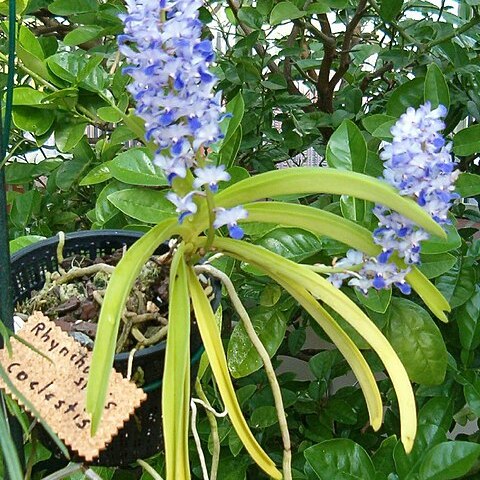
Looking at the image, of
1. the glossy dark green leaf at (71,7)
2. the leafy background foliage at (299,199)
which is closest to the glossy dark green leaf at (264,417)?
the leafy background foliage at (299,199)

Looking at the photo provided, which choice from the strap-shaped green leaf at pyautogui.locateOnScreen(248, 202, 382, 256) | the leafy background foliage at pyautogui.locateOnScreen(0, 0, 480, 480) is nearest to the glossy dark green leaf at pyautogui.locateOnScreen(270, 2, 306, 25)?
the leafy background foliage at pyautogui.locateOnScreen(0, 0, 480, 480)

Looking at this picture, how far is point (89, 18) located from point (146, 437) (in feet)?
2.04

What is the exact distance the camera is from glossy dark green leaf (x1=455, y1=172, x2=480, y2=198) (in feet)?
2.06

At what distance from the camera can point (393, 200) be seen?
1.15ft

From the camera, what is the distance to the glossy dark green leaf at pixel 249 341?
0.65 metres

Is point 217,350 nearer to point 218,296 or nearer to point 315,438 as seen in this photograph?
point 218,296

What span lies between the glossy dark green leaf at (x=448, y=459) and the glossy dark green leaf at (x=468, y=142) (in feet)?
0.96

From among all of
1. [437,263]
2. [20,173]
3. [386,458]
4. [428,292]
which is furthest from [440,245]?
[20,173]

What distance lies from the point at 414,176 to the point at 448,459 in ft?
1.13

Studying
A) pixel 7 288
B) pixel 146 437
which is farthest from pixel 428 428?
pixel 7 288

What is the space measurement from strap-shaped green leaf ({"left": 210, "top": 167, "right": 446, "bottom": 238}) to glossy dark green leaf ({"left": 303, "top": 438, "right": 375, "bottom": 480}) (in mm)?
345

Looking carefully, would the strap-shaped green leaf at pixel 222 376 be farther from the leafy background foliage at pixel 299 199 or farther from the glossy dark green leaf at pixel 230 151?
the glossy dark green leaf at pixel 230 151

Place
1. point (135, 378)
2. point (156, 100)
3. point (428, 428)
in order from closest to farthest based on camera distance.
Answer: point (156, 100), point (135, 378), point (428, 428)

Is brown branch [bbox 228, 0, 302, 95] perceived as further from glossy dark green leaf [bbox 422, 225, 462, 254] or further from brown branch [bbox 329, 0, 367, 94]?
glossy dark green leaf [bbox 422, 225, 462, 254]
